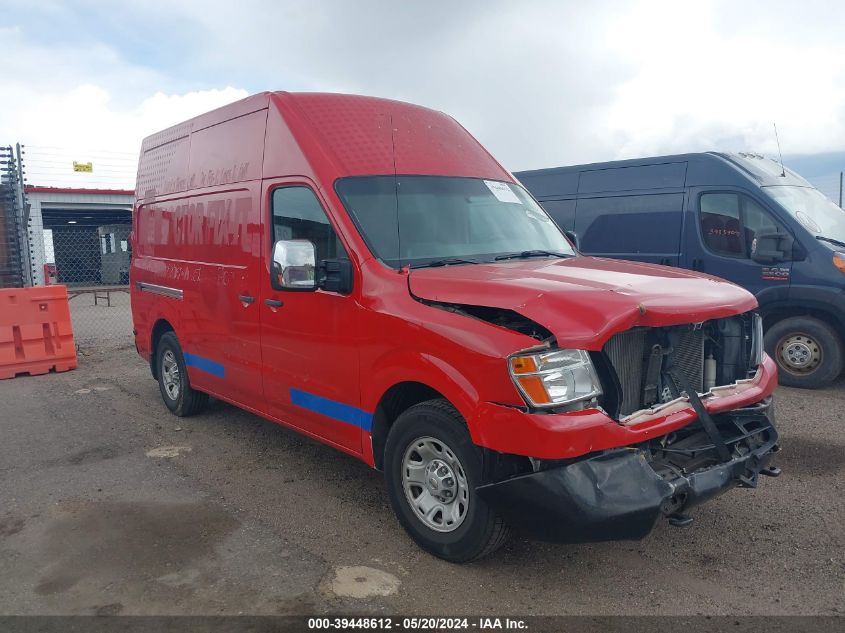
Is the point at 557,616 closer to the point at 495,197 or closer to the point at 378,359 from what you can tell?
the point at 378,359

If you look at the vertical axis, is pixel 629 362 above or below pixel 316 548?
above

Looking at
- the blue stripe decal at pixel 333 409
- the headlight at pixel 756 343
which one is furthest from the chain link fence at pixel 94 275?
the headlight at pixel 756 343

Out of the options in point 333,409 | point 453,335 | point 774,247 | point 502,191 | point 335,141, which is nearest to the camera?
point 453,335

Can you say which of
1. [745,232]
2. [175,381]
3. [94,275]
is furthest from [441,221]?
[94,275]

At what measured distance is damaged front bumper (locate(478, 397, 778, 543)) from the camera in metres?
3.05

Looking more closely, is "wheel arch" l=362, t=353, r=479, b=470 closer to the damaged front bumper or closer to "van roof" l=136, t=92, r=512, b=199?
the damaged front bumper

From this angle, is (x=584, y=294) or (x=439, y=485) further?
(x=439, y=485)

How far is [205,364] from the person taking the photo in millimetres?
5938

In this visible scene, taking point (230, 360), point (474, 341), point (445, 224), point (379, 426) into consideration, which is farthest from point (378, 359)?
point (230, 360)

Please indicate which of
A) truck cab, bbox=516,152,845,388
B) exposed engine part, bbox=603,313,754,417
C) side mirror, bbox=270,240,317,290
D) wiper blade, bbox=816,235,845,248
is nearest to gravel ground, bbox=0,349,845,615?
exposed engine part, bbox=603,313,754,417

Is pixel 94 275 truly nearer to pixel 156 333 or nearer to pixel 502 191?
pixel 156 333

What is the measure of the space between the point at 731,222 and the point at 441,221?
4823 mm

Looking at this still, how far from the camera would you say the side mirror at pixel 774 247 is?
7332 mm

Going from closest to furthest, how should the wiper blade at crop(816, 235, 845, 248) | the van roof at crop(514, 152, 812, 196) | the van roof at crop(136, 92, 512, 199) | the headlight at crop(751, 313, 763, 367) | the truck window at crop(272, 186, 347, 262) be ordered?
the headlight at crop(751, 313, 763, 367)
the truck window at crop(272, 186, 347, 262)
the van roof at crop(136, 92, 512, 199)
the wiper blade at crop(816, 235, 845, 248)
the van roof at crop(514, 152, 812, 196)
